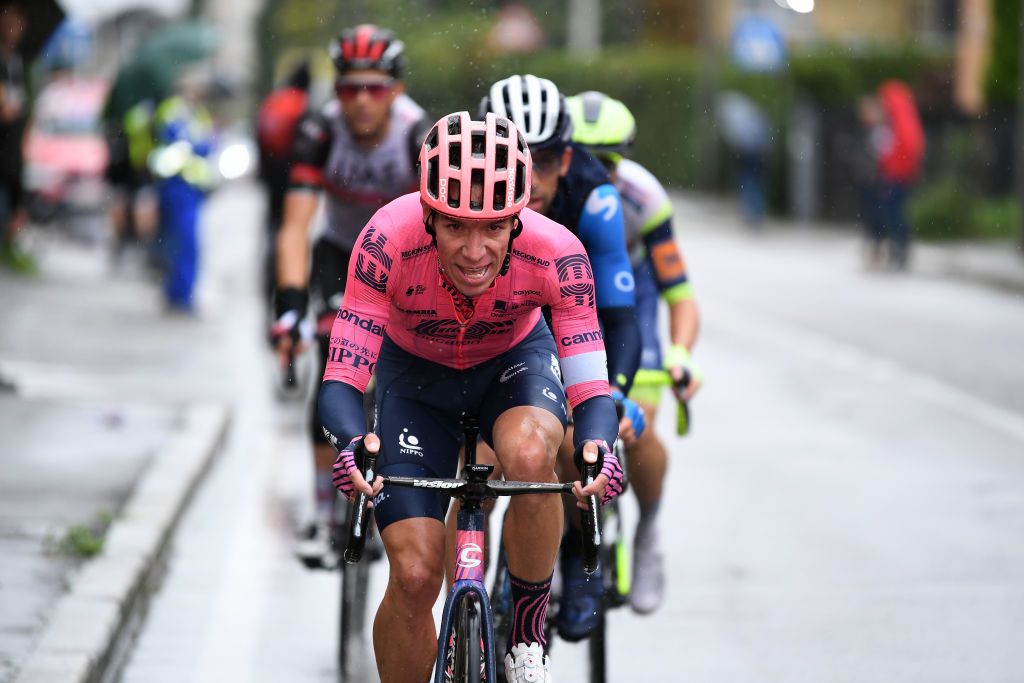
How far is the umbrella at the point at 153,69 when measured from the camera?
17.9m

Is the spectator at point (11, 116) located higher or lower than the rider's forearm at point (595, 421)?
lower

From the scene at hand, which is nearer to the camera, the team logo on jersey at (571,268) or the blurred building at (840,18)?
the team logo on jersey at (571,268)

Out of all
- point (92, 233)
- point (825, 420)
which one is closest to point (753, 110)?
point (92, 233)

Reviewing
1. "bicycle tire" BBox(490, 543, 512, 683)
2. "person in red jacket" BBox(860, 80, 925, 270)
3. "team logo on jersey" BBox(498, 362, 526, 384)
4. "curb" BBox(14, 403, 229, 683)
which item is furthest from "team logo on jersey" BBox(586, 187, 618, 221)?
"person in red jacket" BBox(860, 80, 925, 270)

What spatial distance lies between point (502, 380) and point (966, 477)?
18.6 ft

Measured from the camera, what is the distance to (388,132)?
682 cm

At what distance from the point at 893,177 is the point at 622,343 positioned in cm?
1820

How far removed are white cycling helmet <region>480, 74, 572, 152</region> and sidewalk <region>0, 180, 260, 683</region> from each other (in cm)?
219

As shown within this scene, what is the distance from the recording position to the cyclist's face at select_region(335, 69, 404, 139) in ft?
22.0

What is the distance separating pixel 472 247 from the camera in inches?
170

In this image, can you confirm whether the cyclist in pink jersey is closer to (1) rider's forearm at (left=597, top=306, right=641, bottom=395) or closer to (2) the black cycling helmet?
(1) rider's forearm at (left=597, top=306, right=641, bottom=395)

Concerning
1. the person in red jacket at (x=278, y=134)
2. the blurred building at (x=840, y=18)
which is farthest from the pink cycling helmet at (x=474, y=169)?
the blurred building at (x=840, y=18)

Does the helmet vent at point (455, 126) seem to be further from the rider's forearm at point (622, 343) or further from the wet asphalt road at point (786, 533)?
the wet asphalt road at point (786, 533)

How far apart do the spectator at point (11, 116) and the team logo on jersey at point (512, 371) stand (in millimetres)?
6802
